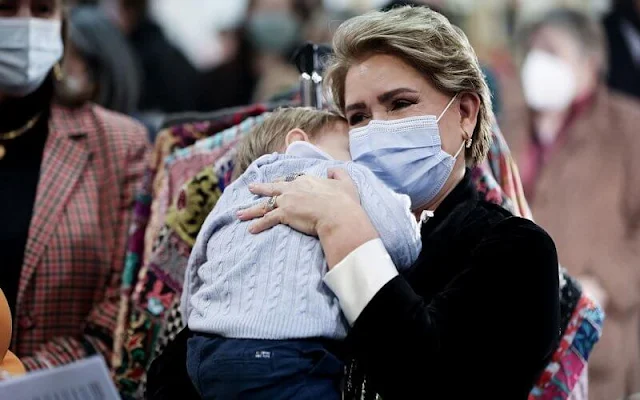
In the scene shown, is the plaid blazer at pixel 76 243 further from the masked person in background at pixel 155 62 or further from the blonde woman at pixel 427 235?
the masked person in background at pixel 155 62

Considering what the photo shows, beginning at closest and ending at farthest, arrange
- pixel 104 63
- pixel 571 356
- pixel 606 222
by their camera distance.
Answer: pixel 571 356 < pixel 104 63 < pixel 606 222

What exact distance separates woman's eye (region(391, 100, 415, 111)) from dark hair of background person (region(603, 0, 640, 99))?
3233 mm

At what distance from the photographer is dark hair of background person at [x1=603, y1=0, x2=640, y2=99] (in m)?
5.13

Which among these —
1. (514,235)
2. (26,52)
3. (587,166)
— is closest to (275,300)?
(514,235)

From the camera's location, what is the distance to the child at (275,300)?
73.5 inches

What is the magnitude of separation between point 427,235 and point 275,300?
350 millimetres

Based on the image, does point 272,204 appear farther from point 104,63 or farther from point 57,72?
point 104,63

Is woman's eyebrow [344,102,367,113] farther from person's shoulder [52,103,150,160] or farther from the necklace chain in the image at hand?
the necklace chain

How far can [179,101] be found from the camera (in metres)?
5.36

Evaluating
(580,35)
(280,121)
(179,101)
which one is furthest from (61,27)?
(580,35)

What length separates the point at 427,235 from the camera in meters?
2.08

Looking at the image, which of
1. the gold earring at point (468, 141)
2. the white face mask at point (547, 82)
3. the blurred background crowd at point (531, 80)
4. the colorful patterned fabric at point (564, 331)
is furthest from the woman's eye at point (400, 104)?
the white face mask at point (547, 82)

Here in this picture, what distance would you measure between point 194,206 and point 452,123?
0.74 m

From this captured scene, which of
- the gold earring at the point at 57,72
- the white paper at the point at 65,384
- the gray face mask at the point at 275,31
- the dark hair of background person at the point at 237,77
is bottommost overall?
the dark hair of background person at the point at 237,77
